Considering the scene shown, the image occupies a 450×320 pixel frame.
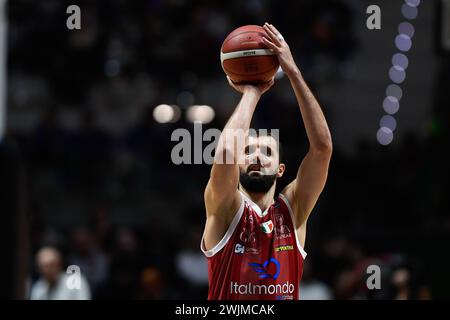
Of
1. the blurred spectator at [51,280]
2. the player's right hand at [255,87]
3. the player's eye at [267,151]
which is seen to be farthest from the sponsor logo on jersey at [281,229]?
the blurred spectator at [51,280]

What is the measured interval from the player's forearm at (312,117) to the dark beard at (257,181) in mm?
319

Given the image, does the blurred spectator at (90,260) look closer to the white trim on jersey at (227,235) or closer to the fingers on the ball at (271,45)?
the white trim on jersey at (227,235)

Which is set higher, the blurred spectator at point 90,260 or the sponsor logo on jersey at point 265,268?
the sponsor logo on jersey at point 265,268

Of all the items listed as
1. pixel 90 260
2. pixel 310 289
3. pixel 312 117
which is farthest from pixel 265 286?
pixel 90 260

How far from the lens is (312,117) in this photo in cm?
448

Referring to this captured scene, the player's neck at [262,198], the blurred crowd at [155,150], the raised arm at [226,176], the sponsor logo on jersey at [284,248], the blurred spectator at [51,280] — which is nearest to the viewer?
the raised arm at [226,176]

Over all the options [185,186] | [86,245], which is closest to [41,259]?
[86,245]

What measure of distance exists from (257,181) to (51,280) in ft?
13.2

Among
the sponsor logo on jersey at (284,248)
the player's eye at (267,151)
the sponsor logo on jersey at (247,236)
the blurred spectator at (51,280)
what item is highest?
the player's eye at (267,151)

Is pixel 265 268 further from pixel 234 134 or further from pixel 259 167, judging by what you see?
Answer: pixel 234 134

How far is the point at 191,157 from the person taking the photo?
766cm

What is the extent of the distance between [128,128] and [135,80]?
730 millimetres

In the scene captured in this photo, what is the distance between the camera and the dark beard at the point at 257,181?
181 inches

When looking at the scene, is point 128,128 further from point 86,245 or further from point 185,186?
point 86,245
